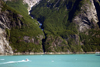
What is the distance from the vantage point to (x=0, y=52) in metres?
199

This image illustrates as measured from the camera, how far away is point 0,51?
200m

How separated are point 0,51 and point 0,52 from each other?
124cm
